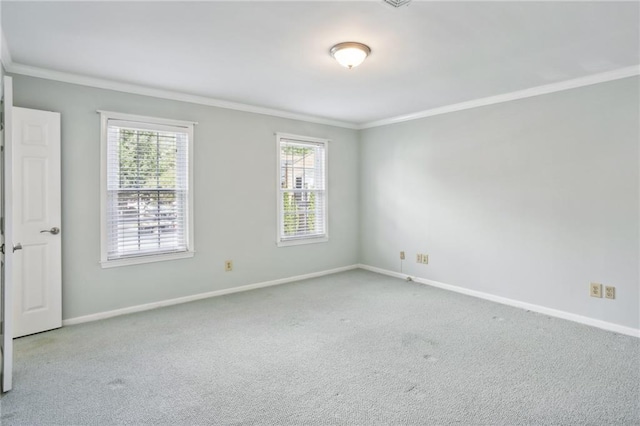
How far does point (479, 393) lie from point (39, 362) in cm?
311

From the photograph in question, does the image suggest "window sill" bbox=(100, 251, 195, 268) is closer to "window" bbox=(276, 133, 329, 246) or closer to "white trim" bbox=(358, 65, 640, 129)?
"window" bbox=(276, 133, 329, 246)

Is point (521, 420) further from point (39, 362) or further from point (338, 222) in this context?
point (338, 222)

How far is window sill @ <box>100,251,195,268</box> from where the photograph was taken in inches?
143

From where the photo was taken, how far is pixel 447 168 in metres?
4.67

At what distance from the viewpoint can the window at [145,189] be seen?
363 centimetres

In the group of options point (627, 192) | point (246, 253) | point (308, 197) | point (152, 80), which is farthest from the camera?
point (308, 197)

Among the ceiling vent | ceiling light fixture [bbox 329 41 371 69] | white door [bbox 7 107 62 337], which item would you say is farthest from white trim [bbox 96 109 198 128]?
the ceiling vent

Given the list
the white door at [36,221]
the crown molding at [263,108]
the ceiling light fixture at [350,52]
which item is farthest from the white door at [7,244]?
the ceiling light fixture at [350,52]

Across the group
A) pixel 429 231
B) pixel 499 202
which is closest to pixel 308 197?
pixel 429 231

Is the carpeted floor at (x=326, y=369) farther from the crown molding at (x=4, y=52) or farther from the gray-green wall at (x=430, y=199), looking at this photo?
the crown molding at (x=4, y=52)

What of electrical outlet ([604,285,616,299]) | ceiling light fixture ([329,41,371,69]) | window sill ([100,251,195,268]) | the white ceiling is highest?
the white ceiling

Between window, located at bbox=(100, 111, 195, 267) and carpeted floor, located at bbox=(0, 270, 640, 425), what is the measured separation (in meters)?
0.70

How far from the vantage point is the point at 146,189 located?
3.82 metres

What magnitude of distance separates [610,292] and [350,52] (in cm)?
322
